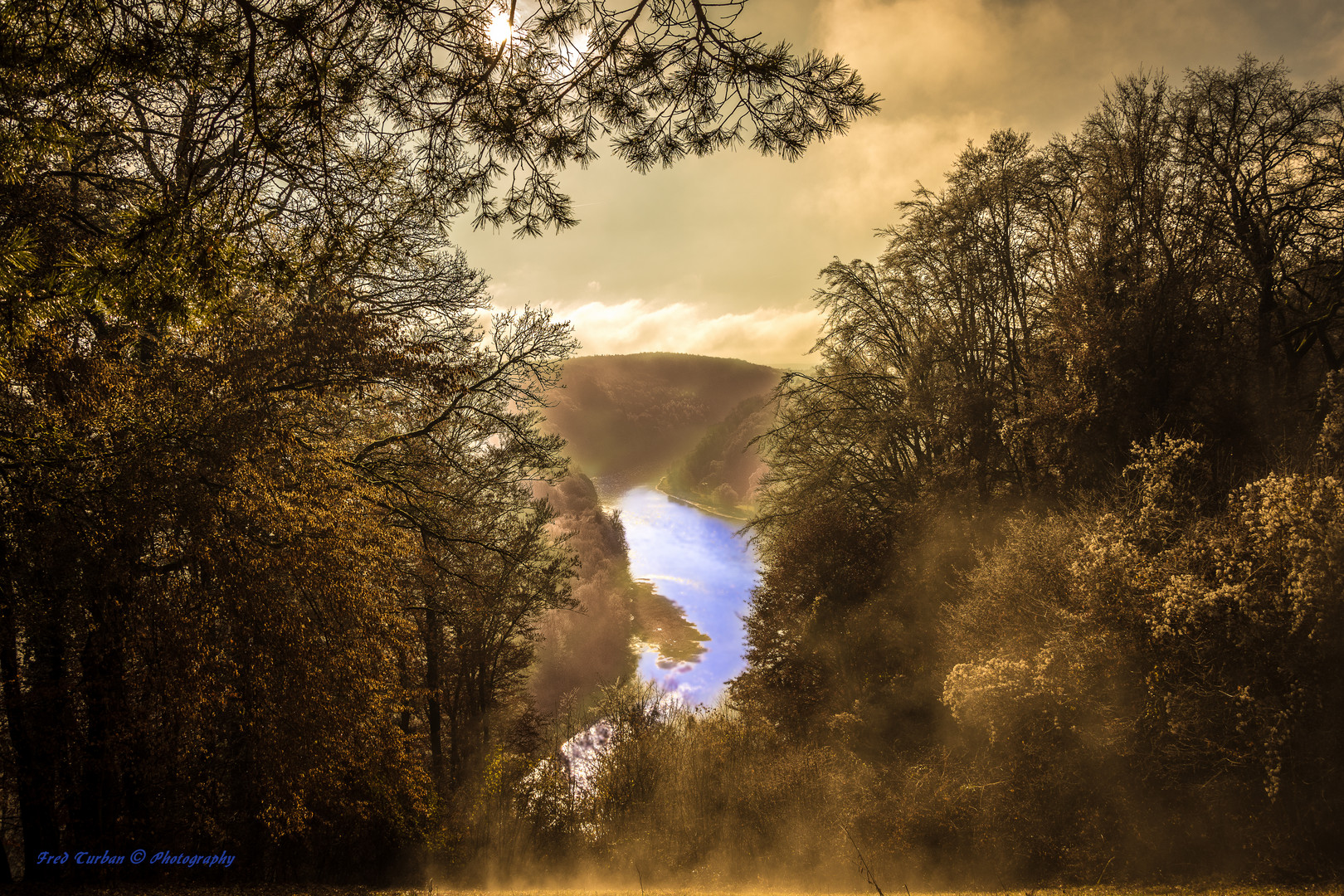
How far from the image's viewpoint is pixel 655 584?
113 feet

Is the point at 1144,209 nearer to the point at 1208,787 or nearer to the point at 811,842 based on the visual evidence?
the point at 1208,787

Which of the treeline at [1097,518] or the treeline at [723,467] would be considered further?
the treeline at [723,467]

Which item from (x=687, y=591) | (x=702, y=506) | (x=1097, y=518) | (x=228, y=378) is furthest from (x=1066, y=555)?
(x=702, y=506)

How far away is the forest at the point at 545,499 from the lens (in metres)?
3.60

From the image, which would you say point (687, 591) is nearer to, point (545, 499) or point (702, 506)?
point (702, 506)

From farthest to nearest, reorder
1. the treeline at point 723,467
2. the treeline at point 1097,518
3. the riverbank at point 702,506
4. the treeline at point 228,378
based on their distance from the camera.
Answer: the treeline at point 723,467 < the riverbank at point 702,506 < the treeline at point 1097,518 < the treeline at point 228,378

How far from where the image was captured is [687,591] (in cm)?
3375

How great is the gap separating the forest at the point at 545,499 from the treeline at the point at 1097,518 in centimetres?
7

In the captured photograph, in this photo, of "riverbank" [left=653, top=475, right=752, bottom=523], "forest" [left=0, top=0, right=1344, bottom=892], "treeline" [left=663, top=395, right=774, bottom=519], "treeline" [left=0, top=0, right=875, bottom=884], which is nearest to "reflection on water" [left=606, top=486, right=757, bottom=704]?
"riverbank" [left=653, top=475, right=752, bottom=523]

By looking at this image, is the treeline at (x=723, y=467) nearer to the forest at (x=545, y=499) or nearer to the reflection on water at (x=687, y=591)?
Answer: the reflection on water at (x=687, y=591)

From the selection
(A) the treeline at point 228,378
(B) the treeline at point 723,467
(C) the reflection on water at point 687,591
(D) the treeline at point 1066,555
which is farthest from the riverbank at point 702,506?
(A) the treeline at point 228,378

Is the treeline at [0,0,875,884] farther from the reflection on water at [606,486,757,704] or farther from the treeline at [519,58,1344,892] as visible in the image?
the reflection on water at [606,486,757,704]

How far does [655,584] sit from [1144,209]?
30.1 metres

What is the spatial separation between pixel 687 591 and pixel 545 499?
2240cm
